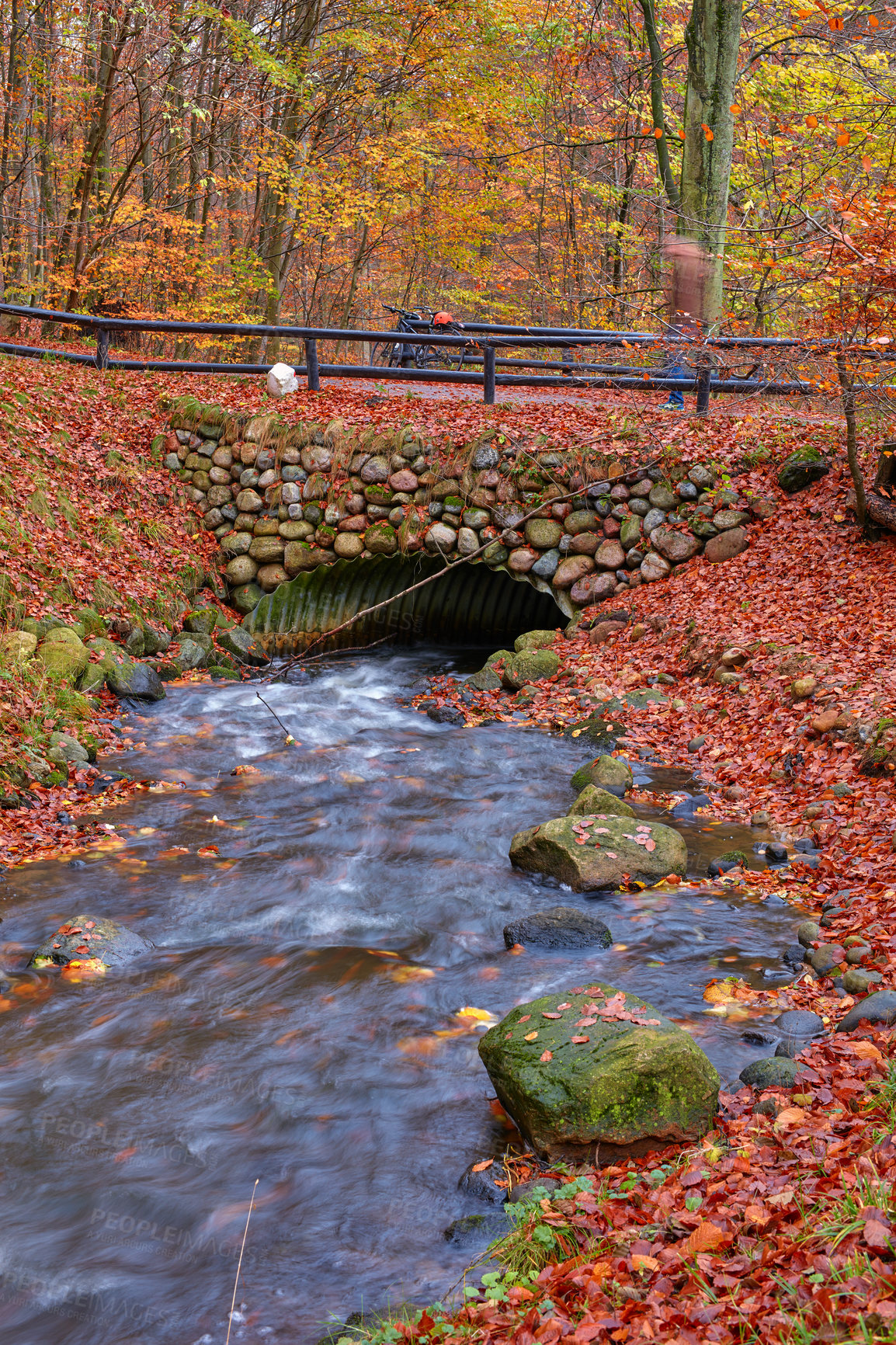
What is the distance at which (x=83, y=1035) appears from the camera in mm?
4922

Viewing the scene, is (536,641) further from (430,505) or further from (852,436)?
(852,436)

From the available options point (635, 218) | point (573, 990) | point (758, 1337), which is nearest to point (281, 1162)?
point (573, 990)

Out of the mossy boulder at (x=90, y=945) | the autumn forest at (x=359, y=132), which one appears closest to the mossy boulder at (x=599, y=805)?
the mossy boulder at (x=90, y=945)

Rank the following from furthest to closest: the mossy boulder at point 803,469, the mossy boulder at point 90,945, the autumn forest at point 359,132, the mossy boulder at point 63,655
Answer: the autumn forest at point 359,132 → the mossy boulder at point 803,469 → the mossy boulder at point 63,655 → the mossy boulder at point 90,945

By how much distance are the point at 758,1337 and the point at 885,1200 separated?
0.61 metres

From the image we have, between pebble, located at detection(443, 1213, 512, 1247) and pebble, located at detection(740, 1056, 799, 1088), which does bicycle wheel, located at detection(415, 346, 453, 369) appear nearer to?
pebble, located at detection(740, 1056, 799, 1088)

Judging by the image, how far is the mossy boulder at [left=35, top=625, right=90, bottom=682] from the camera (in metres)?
8.73

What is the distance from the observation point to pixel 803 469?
10547 mm

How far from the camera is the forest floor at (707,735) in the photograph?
2799 millimetres

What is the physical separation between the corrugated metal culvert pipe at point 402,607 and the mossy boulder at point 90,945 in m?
6.72

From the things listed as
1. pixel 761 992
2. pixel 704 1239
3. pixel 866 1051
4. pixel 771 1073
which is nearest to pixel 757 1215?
pixel 704 1239

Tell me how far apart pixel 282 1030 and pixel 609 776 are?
148 inches

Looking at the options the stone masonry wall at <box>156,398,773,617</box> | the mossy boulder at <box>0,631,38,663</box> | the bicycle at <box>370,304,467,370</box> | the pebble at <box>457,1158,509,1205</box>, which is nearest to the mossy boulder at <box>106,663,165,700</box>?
the mossy boulder at <box>0,631,38,663</box>

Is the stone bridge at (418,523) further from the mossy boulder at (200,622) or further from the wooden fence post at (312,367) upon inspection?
the wooden fence post at (312,367)
